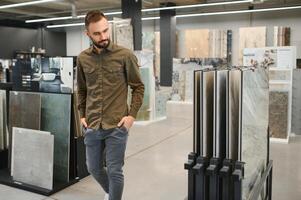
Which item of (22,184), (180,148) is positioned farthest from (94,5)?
(22,184)

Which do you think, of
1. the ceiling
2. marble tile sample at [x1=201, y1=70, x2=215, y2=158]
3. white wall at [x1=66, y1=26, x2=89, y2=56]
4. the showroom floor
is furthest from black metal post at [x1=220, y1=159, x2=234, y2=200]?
white wall at [x1=66, y1=26, x2=89, y2=56]

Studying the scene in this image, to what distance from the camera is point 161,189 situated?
3.23 metres

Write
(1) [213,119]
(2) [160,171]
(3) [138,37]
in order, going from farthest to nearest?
(3) [138,37]
(2) [160,171]
(1) [213,119]

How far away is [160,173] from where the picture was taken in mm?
3691

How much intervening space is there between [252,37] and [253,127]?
9896mm

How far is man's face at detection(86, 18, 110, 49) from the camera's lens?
204cm

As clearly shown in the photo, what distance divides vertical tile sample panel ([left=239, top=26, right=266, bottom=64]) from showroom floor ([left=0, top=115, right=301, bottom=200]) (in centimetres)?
635

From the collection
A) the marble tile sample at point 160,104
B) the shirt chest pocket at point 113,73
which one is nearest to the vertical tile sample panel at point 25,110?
the shirt chest pocket at point 113,73

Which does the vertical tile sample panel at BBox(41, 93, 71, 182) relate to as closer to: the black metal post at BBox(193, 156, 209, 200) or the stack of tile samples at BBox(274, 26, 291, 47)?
the black metal post at BBox(193, 156, 209, 200)

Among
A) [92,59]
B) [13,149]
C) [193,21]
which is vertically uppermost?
[193,21]

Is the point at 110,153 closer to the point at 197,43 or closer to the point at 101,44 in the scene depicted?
the point at 101,44

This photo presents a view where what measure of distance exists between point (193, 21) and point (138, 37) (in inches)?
191

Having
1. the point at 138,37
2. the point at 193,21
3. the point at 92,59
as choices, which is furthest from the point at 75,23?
the point at 92,59

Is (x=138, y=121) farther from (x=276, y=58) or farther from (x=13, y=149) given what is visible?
(x=13, y=149)
